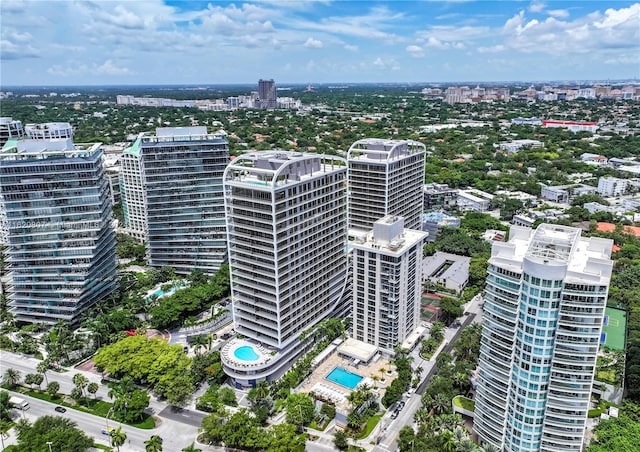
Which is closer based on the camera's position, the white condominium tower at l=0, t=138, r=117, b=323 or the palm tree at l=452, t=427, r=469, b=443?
the palm tree at l=452, t=427, r=469, b=443

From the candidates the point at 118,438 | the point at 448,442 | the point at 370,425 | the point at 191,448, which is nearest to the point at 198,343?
the point at 118,438

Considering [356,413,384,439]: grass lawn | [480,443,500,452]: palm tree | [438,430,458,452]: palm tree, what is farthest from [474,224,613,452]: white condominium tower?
[356,413,384,439]: grass lawn

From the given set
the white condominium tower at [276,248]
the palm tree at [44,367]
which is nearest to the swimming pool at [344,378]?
the white condominium tower at [276,248]

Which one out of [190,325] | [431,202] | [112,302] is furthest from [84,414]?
[431,202]

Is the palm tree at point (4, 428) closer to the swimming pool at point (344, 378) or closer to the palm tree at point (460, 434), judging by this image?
the swimming pool at point (344, 378)

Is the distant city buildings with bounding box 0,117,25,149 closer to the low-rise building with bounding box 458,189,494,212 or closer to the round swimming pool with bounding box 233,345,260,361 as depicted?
the round swimming pool with bounding box 233,345,260,361

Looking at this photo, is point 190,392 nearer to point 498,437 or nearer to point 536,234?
point 498,437

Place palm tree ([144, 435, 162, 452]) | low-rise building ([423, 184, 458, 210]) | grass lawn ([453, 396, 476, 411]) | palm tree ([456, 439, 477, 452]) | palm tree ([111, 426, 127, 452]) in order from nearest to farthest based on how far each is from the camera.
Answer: palm tree ([456, 439, 477, 452])
palm tree ([144, 435, 162, 452])
palm tree ([111, 426, 127, 452])
grass lawn ([453, 396, 476, 411])
low-rise building ([423, 184, 458, 210])
